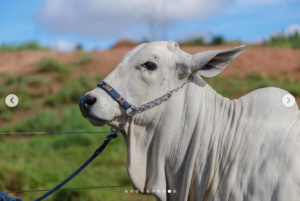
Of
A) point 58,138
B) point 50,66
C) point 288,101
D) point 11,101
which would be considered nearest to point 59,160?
point 58,138

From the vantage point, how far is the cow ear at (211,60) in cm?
262

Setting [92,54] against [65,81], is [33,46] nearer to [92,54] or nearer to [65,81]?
[92,54]

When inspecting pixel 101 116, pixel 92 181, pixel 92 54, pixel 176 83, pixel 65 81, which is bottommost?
pixel 92 181

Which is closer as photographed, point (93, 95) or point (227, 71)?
point (93, 95)

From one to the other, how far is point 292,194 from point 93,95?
3.74 feet

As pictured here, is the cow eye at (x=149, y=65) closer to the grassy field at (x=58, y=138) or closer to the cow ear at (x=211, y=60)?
the cow ear at (x=211, y=60)

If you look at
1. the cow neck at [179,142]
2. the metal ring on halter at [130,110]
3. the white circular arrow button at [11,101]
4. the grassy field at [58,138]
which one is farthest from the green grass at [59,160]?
the metal ring on halter at [130,110]

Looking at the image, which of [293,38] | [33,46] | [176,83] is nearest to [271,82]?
[293,38]

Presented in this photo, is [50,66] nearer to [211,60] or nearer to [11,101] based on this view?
[11,101]

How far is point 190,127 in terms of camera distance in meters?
2.61

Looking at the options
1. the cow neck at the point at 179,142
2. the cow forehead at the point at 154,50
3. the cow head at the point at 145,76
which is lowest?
the cow neck at the point at 179,142

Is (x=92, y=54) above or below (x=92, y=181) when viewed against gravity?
above

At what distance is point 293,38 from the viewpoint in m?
16.9

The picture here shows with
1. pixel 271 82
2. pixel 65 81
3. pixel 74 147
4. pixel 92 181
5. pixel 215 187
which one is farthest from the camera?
pixel 65 81
